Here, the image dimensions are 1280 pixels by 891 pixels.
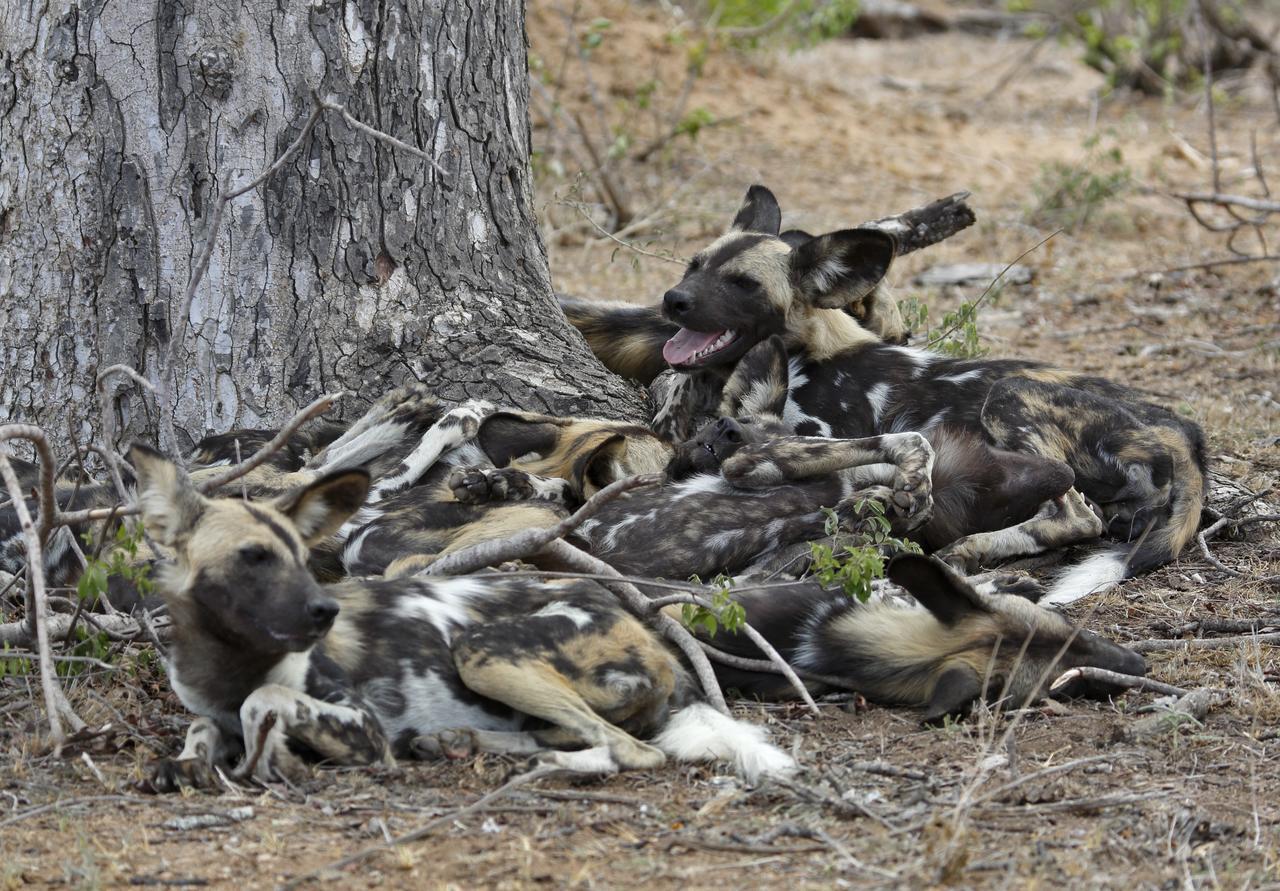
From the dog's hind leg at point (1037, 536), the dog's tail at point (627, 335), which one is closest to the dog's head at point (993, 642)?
the dog's hind leg at point (1037, 536)

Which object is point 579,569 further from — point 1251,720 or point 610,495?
point 1251,720

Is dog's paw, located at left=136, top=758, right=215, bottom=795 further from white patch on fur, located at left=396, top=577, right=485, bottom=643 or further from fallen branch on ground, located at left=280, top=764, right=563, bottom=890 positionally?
white patch on fur, located at left=396, top=577, right=485, bottom=643

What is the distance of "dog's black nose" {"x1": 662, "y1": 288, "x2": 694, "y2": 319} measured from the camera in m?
4.98

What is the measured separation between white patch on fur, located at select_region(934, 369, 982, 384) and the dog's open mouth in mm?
709

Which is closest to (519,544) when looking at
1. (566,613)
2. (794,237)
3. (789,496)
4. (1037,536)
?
(566,613)

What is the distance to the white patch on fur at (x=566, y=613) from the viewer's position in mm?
3270

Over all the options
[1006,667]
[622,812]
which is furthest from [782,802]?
[1006,667]

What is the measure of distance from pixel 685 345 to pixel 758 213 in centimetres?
74

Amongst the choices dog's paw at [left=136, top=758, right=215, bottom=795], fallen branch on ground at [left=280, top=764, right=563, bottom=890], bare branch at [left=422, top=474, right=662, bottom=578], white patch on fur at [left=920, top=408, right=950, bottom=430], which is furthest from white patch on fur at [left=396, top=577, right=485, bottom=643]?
white patch on fur at [left=920, top=408, right=950, bottom=430]

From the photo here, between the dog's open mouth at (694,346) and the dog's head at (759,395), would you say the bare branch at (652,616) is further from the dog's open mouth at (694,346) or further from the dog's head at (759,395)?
the dog's open mouth at (694,346)

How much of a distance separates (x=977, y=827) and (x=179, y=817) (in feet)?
4.73

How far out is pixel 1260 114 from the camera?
40.5 ft

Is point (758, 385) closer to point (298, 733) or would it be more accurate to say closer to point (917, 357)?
point (917, 357)

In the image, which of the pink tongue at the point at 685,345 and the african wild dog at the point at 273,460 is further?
the pink tongue at the point at 685,345
